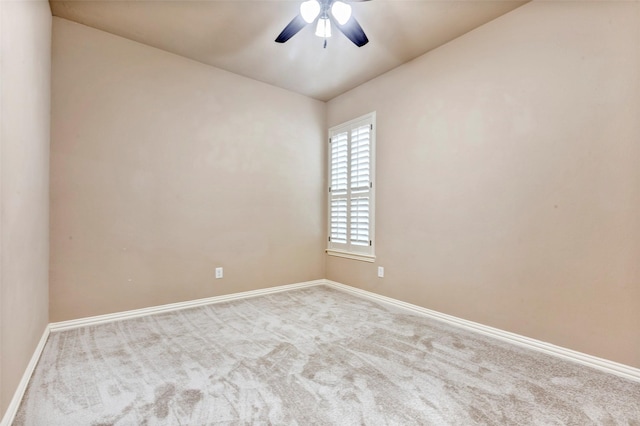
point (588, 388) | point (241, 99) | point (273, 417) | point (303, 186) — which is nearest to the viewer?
point (273, 417)

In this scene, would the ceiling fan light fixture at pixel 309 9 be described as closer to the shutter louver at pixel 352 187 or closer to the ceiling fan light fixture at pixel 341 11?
the ceiling fan light fixture at pixel 341 11

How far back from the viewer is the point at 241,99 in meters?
3.67

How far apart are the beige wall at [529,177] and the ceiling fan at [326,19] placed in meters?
1.18

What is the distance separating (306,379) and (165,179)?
97.9 inches

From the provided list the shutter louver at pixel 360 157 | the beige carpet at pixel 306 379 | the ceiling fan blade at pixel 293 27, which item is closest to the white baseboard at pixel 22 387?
the beige carpet at pixel 306 379

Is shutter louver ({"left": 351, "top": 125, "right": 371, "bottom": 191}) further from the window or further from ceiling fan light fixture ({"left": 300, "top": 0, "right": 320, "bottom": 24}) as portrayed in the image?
ceiling fan light fixture ({"left": 300, "top": 0, "right": 320, "bottom": 24})


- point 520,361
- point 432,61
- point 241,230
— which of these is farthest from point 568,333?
point 241,230

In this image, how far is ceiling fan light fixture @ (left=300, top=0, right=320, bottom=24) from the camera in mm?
2095

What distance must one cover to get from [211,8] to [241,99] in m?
1.24

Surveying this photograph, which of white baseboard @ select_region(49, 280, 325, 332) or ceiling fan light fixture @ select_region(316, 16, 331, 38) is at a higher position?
ceiling fan light fixture @ select_region(316, 16, 331, 38)

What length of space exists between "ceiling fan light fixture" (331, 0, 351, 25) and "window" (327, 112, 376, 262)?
5.24 feet

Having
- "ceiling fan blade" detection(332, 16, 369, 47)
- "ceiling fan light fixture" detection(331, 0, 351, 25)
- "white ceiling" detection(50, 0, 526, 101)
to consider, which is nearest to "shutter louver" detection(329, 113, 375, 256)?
"white ceiling" detection(50, 0, 526, 101)

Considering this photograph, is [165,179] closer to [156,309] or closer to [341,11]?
[156,309]

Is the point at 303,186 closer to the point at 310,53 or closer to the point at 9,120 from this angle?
the point at 310,53
